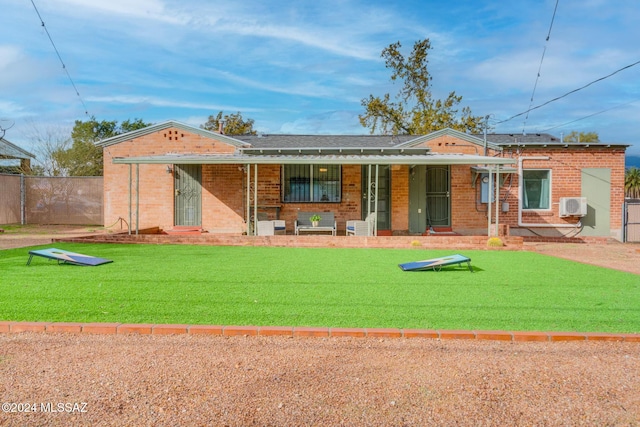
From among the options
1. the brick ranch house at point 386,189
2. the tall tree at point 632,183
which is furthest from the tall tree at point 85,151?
the tall tree at point 632,183

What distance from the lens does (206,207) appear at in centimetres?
1523

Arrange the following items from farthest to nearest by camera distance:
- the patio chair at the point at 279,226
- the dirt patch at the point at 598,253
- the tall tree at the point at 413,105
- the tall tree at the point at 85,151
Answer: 1. the tall tree at the point at 413,105
2. the tall tree at the point at 85,151
3. the patio chair at the point at 279,226
4. the dirt patch at the point at 598,253

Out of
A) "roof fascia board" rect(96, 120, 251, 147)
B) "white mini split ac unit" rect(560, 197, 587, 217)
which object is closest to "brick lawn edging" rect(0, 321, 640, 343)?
"roof fascia board" rect(96, 120, 251, 147)

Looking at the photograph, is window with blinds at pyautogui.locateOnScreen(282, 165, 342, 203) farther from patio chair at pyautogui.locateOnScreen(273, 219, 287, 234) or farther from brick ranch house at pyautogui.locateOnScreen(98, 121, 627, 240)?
patio chair at pyautogui.locateOnScreen(273, 219, 287, 234)

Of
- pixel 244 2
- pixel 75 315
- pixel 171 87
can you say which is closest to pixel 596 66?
pixel 244 2

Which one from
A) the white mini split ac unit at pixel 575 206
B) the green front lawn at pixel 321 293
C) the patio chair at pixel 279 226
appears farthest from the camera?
the white mini split ac unit at pixel 575 206

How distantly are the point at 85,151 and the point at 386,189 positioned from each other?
19.9 m

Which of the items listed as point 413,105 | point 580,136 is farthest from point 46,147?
point 580,136

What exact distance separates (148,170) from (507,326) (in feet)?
44.4

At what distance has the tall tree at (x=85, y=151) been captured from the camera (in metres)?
24.3

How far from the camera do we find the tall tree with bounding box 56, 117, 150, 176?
2426 cm

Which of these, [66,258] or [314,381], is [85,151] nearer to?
[66,258]

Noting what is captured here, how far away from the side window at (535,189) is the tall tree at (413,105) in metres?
13.1

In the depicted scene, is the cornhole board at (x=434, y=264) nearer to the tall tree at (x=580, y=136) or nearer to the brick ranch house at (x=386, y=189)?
the brick ranch house at (x=386, y=189)
